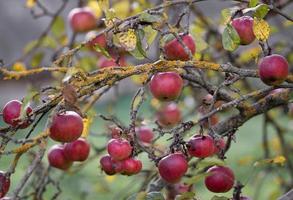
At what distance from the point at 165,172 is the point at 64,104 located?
0.61 feet

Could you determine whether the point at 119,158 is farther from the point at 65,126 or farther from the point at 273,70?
the point at 273,70

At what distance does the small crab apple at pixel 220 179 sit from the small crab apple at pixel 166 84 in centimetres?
14

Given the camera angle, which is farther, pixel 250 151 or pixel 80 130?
pixel 250 151

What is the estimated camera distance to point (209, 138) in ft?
3.64

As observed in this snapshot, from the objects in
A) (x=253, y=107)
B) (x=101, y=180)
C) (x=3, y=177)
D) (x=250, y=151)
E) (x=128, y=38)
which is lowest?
(x=250, y=151)

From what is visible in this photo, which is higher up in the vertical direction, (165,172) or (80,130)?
(80,130)

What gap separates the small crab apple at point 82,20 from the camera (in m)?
2.07

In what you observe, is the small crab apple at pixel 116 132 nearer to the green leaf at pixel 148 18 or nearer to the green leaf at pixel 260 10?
the green leaf at pixel 148 18

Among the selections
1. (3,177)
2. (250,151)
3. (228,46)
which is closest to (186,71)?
(228,46)

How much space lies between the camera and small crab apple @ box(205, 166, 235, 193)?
1157mm

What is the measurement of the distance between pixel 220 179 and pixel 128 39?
0.28m

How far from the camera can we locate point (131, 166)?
1.17 meters

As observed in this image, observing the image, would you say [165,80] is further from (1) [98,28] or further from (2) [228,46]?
(1) [98,28]

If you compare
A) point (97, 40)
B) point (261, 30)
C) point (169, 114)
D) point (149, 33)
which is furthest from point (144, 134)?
point (261, 30)
